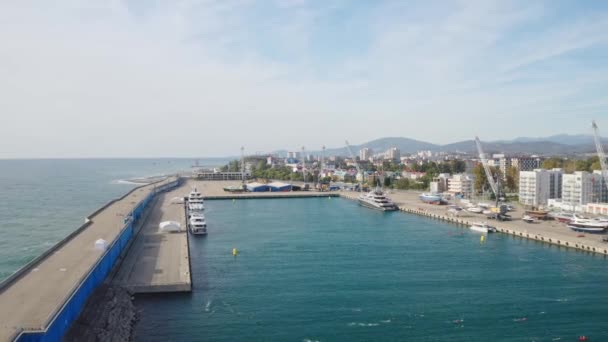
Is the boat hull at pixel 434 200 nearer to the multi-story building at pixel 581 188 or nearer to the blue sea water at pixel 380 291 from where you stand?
the multi-story building at pixel 581 188

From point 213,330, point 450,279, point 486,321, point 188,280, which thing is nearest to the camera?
point 213,330

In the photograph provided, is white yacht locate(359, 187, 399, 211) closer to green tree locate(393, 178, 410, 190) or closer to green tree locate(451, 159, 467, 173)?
green tree locate(393, 178, 410, 190)

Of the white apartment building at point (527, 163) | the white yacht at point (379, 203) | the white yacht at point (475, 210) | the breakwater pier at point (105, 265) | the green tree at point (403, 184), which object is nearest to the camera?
the breakwater pier at point (105, 265)

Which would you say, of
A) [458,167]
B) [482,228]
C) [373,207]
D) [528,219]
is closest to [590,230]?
[528,219]

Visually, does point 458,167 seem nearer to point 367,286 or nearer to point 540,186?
point 540,186

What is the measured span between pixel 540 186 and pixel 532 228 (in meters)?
10.4

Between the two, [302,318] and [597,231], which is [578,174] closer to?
[597,231]

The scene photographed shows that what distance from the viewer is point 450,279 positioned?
48.0 feet

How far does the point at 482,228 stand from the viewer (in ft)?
77.3

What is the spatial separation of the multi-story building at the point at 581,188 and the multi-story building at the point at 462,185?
8.71 m

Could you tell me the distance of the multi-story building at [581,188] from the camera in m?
29.0

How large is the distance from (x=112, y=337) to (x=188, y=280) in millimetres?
3635

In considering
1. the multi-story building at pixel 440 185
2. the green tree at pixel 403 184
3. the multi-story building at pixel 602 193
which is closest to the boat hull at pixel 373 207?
the multi-story building at pixel 440 185

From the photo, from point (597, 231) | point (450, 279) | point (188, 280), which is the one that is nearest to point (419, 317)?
point (450, 279)
